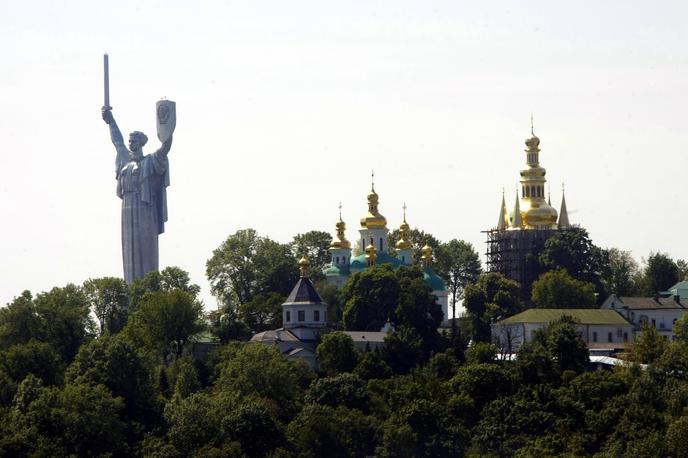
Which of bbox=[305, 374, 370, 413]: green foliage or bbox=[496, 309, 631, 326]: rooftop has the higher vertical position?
bbox=[496, 309, 631, 326]: rooftop

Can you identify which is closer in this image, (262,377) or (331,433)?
→ (331,433)

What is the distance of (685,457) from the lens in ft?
289

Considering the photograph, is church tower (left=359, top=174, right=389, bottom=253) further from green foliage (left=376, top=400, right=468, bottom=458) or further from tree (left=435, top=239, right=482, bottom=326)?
green foliage (left=376, top=400, right=468, bottom=458)

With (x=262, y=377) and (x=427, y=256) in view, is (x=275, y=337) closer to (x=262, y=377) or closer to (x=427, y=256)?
(x=262, y=377)

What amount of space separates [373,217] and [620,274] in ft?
43.5

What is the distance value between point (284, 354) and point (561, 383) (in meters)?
13.2

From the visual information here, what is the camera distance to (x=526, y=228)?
13038cm

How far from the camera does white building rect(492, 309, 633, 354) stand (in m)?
113

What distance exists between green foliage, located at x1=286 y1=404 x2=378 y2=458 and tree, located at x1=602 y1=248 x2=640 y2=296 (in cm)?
3551

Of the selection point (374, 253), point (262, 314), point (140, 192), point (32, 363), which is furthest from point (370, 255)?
point (32, 363)

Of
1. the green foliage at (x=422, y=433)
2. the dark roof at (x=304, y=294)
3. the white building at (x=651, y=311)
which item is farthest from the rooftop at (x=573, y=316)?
the green foliage at (x=422, y=433)

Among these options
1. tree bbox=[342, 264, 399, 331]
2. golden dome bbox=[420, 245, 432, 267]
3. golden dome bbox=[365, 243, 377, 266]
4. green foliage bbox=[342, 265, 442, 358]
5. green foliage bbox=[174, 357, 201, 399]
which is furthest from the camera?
golden dome bbox=[420, 245, 432, 267]

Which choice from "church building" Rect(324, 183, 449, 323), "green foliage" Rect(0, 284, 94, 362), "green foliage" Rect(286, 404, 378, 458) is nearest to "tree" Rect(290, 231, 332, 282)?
"church building" Rect(324, 183, 449, 323)

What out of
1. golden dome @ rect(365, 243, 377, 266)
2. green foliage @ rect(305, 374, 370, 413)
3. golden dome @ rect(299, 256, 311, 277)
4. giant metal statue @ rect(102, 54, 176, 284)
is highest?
giant metal statue @ rect(102, 54, 176, 284)
